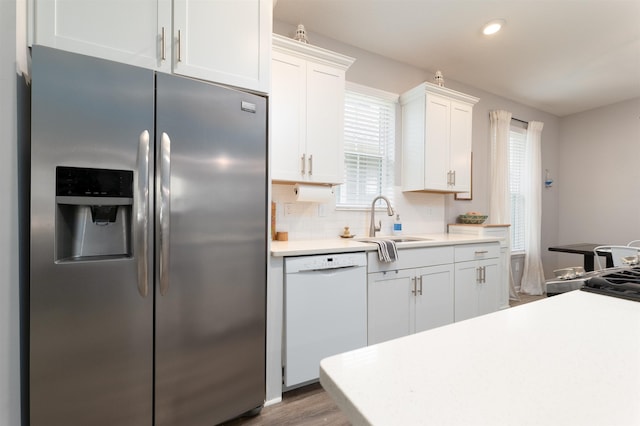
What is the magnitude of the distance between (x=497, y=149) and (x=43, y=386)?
15.3 ft

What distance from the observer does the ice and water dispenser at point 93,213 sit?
3.79 ft

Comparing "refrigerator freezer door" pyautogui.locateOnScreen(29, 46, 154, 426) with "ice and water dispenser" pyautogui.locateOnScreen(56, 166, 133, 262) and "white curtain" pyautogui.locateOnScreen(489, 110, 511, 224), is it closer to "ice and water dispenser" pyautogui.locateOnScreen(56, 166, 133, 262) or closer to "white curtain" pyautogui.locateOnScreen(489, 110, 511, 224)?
"ice and water dispenser" pyautogui.locateOnScreen(56, 166, 133, 262)

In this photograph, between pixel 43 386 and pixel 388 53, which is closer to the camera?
pixel 43 386

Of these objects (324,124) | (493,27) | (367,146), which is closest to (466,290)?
(367,146)

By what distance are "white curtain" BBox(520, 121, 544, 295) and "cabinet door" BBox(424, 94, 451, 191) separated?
2140mm

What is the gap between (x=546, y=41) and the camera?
8.95 feet

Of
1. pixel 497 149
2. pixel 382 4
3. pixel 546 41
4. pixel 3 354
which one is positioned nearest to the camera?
pixel 3 354

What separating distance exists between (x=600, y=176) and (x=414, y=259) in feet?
13.7

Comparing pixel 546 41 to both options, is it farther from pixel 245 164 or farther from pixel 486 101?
pixel 245 164

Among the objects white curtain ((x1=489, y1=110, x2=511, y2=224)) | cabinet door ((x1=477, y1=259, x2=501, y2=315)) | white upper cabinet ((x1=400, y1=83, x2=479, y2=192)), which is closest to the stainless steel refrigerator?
white upper cabinet ((x1=400, y1=83, x2=479, y2=192))

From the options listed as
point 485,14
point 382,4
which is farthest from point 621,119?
point 382,4

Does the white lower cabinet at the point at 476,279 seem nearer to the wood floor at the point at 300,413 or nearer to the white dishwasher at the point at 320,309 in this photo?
the white dishwasher at the point at 320,309

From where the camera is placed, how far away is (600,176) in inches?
168

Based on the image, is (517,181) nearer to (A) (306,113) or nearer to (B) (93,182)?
(A) (306,113)
